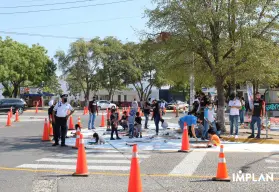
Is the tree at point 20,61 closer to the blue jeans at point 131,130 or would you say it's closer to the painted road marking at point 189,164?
the blue jeans at point 131,130

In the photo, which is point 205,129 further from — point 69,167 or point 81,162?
point 81,162

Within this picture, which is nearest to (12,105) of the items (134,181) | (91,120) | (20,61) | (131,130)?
(20,61)

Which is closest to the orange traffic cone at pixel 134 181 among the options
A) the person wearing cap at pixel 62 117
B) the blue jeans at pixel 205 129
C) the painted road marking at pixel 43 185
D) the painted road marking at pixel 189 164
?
the painted road marking at pixel 43 185

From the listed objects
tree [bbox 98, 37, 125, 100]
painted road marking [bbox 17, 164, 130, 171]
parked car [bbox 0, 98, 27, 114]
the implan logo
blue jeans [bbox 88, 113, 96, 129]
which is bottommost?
painted road marking [bbox 17, 164, 130, 171]

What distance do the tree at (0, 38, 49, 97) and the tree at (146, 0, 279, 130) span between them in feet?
116

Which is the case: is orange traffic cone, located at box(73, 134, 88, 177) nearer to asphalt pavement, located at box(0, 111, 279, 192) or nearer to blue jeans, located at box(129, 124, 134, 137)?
asphalt pavement, located at box(0, 111, 279, 192)

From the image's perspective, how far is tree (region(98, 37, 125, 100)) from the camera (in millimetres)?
56656

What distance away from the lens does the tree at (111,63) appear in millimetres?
56656

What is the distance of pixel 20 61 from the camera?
51.2 metres

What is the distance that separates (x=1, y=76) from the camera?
154 ft

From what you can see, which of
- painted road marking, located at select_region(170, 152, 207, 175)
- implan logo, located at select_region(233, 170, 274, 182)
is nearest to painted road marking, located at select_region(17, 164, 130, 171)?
painted road marking, located at select_region(170, 152, 207, 175)

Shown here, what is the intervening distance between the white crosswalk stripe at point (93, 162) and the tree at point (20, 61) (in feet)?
126

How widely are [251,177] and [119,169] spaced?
3015 mm

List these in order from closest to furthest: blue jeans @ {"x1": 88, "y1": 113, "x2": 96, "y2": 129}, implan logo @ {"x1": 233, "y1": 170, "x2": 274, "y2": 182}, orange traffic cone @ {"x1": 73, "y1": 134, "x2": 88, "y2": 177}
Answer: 1. implan logo @ {"x1": 233, "y1": 170, "x2": 274, "y2": 182}
2. orange traffic cone @ {"x1": 73, "y1": 134, "x2": 88, "y2": 177}
3. blue jeans @ {"x1": 88, "y1": 113, "x2": 96, "y2": 129}
